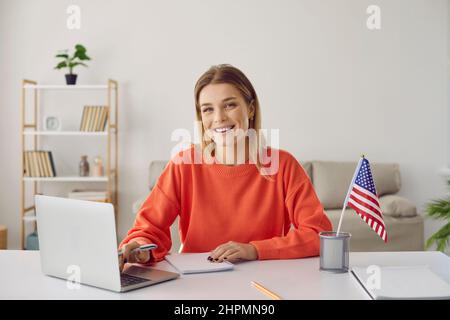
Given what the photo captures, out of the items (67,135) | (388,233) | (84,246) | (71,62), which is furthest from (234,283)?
(67,135)

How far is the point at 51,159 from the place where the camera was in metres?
4.45

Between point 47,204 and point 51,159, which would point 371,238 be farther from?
point 47,204

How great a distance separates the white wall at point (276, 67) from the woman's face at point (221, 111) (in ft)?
9.45

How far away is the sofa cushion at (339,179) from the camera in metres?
4.28

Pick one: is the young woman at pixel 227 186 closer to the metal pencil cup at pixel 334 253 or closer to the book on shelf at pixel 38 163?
the metal pencil cup at pixel 334 253

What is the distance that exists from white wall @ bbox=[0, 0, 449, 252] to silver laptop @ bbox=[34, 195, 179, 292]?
331 centimetres

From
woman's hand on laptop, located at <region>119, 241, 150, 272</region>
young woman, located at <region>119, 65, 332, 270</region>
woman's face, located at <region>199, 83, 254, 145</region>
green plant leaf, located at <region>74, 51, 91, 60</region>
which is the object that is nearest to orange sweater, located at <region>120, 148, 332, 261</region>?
young woman, located at <region>119, 65, 332, 270</region>

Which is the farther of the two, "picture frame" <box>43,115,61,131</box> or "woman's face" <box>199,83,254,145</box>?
"picture frame" <box>43,115,61,131</box>

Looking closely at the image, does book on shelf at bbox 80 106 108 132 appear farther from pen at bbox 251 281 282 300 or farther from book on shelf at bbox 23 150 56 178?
pen at bbox 251 281 282 300

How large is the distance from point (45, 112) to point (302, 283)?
150 inches

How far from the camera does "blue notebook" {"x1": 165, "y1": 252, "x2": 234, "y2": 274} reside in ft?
4.62

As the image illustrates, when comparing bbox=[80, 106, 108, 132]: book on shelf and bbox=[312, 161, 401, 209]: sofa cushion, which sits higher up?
bbox=[80, 106, 108, 132]: book on shelf

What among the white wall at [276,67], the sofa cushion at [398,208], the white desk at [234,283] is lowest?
the sofa cushion at [398,208]

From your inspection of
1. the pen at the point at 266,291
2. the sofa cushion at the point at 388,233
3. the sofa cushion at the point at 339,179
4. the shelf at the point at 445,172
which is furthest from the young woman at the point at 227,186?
the shelf at the point at 445,172
